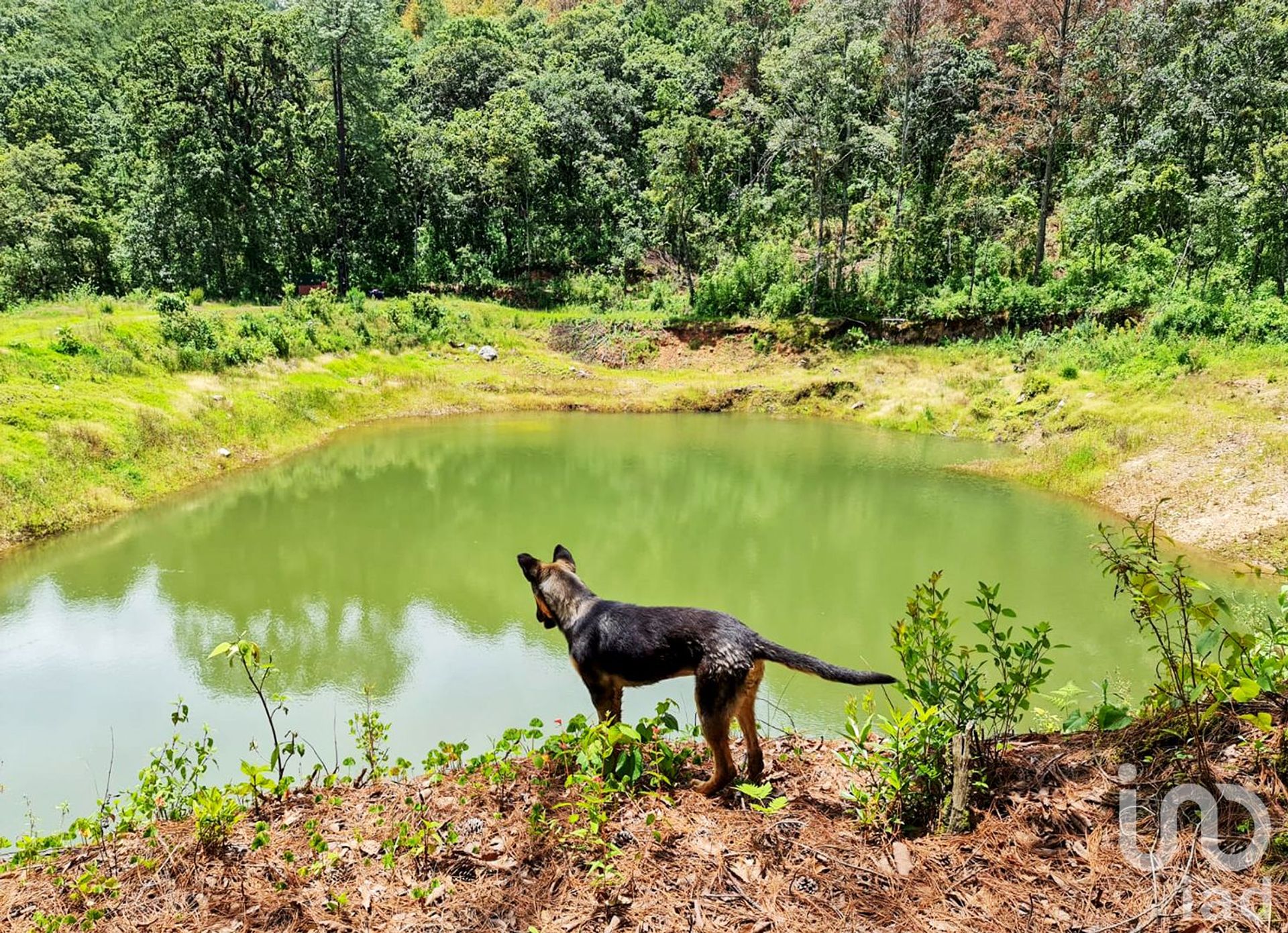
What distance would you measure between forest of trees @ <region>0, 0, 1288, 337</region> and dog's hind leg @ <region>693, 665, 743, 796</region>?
21938mm

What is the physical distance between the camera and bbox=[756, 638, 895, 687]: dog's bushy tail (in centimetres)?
291

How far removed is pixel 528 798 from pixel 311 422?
1684 cm

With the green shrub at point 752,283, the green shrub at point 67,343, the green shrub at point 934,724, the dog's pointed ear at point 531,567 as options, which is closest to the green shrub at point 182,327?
the green shrub at point 67,343

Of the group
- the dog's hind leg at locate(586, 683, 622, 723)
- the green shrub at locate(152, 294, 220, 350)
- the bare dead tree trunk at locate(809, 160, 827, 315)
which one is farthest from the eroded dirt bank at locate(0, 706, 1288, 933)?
the bare dead tree trunk at locate(809, 160, 827, 315)

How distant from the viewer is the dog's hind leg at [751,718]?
328 cm

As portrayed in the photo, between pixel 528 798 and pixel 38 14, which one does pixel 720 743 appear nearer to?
pixel 528 798

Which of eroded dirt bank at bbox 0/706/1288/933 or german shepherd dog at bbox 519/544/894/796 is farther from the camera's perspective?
german shepherd dog at bbox 519/544/894/796

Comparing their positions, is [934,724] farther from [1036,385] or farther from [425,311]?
[425,311]

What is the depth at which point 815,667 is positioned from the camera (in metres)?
3.07

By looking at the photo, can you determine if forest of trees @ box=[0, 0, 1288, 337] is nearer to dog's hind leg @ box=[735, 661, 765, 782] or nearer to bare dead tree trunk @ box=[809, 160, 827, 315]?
bare dead tree trunk @ box=[809, 160, 827, 315]

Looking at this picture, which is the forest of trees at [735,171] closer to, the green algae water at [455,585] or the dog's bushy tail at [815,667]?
the green algae water at [455,585]

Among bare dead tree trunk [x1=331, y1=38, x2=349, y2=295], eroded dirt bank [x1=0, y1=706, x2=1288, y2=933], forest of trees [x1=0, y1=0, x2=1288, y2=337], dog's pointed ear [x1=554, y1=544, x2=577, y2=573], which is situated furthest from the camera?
bare dead tree trunk [x1=331, y1=38, x2=349, y2=295]

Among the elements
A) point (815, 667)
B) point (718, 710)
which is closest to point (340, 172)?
point (718, 710)

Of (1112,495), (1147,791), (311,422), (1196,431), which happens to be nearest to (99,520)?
(311,422)
